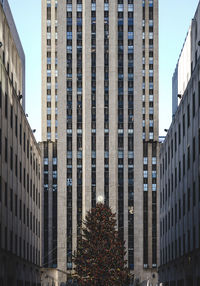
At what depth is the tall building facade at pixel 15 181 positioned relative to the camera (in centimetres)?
5138

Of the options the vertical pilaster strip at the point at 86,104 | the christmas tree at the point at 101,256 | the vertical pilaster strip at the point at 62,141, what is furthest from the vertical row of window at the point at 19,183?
the vertical pilaster strip at the point at 86,104

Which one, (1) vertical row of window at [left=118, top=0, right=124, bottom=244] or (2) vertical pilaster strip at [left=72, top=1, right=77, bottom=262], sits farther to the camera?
(1) vertical row of window at [left=118, top=0, right=124, bottom=244]

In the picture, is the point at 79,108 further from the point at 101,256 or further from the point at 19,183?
the point at 19,183

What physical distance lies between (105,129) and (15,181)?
79.1 metres

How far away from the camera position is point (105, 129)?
137 m

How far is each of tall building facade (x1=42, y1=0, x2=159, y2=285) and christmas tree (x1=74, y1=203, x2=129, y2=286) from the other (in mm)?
45214

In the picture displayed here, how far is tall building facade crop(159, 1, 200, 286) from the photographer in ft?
179

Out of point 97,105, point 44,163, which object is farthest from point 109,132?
point 44,163

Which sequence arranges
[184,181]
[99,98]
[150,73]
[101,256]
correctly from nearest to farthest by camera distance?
1. [184,181]
2. [101,256]
3. [99,98]
4. [150,73]

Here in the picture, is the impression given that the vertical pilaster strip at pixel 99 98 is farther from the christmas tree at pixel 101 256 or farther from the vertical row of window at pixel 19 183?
the vertical row of window at pixel 19 183

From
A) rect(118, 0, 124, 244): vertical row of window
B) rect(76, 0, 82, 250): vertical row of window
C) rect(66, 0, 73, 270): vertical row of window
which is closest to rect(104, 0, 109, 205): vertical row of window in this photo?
rect(118, 0, 124, 244): vertical row of window

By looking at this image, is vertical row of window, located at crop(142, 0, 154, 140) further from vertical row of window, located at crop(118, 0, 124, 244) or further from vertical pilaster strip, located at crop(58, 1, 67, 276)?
vertical pilaster strip, located at crop(58, 1, 67, 276)

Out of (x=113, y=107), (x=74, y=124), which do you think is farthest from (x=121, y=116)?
(x=74, y=124)

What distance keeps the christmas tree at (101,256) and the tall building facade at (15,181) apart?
7921 mm
